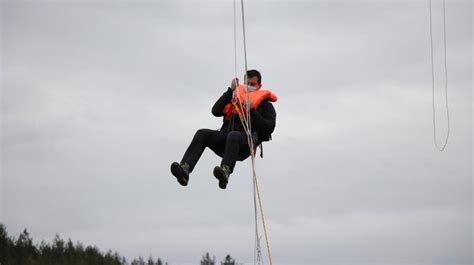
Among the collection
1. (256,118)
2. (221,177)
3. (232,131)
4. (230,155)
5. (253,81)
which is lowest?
(221,177)

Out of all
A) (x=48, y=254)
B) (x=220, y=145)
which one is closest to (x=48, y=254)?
(x=48, y=254)

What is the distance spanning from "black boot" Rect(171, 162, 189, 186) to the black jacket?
0.87 meters

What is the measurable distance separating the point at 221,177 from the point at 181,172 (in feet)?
1.50

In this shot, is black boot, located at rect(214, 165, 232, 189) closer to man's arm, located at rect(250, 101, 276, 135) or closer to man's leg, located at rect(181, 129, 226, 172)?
man's leg, located at rect(181, 129, 226, 172)

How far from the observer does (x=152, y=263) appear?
96.8m

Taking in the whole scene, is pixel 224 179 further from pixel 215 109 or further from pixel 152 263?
pixel 152 263

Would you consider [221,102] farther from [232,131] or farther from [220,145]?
[220,145]

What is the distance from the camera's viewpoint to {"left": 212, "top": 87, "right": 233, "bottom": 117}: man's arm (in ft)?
39.0

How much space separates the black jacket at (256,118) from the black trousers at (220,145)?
19cm

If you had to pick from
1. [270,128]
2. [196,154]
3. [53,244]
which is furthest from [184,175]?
[53,244]

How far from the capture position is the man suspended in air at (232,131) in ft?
37.9

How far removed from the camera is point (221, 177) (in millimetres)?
11320

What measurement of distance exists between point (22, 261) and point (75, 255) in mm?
4221

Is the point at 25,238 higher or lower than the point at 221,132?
higher
